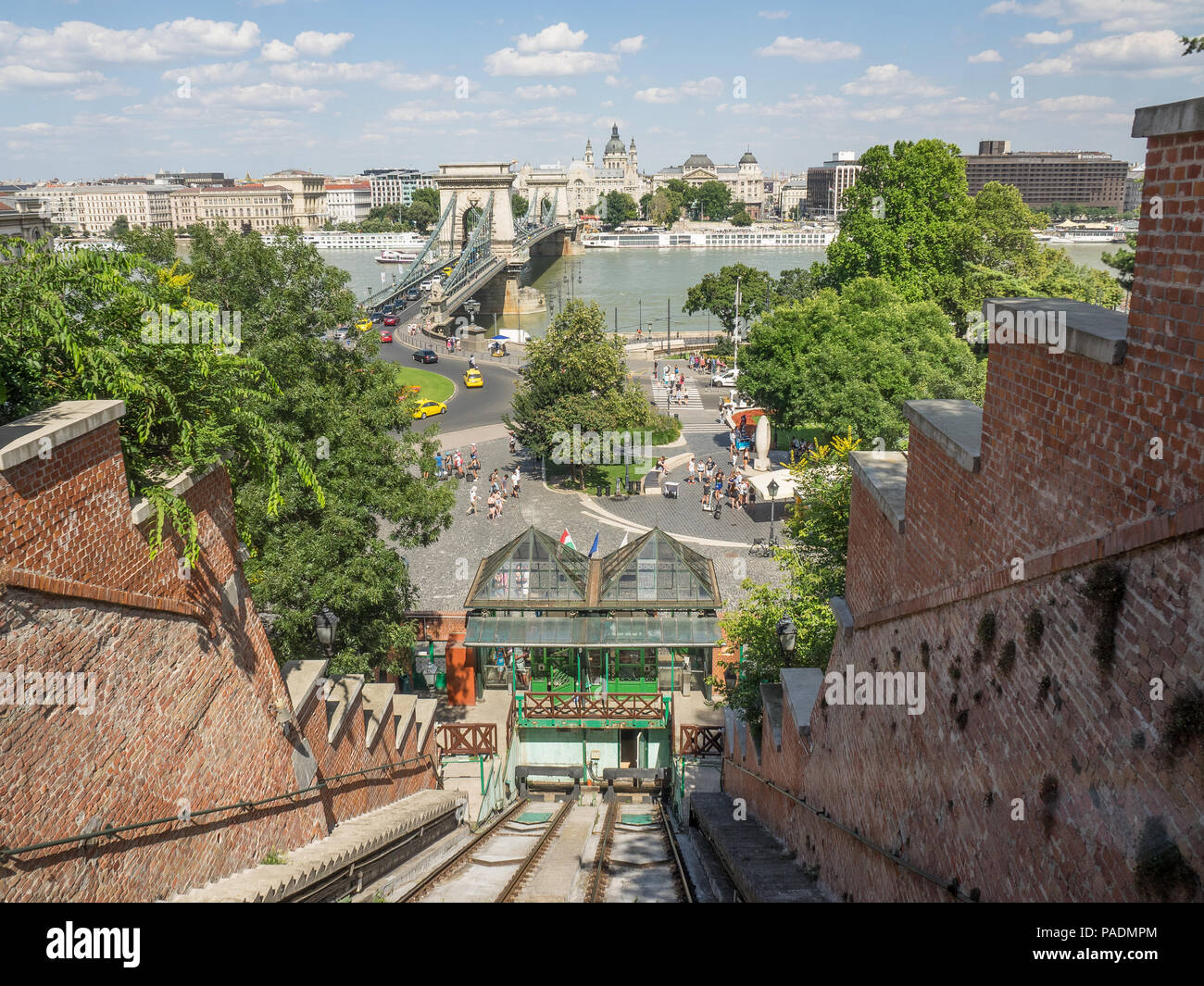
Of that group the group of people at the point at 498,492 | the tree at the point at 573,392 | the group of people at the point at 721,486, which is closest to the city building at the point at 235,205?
the tree at the point at 573,392

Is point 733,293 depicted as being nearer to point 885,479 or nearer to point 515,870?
point 515,870

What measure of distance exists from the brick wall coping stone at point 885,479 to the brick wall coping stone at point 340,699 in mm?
5512

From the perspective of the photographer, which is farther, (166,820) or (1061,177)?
(1061,177)

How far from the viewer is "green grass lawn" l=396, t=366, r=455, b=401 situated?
41594 mm

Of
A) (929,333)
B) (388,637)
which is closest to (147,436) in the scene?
(388,637)

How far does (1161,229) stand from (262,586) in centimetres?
1149

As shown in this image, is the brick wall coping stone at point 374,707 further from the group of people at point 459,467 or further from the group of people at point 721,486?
the group of people at point 459,467

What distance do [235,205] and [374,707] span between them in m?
174

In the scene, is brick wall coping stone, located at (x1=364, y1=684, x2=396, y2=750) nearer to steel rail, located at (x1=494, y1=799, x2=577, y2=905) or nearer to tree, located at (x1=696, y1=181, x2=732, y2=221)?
steel rail, located at (x1=494, y1=799, x2=577, y2=905)

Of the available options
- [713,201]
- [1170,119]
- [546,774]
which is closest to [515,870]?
[546,774]

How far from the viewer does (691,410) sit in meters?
40.6

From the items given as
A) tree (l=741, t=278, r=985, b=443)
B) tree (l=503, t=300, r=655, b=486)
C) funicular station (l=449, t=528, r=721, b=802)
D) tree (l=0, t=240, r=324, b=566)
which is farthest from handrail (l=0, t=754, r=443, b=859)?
tree (l=503, t=300, r=655, b=486)

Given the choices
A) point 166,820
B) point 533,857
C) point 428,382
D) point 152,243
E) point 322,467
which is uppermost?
point 152,243
